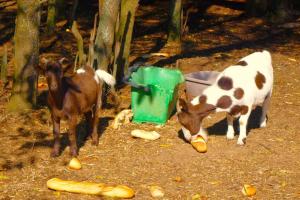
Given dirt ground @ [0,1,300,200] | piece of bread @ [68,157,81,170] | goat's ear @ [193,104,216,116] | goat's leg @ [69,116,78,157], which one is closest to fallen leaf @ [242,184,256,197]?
dirt ground @ [0,1,300,200]

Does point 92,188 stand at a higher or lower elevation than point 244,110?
lower

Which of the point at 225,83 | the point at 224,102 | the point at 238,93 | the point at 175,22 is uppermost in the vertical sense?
the point at 175,22

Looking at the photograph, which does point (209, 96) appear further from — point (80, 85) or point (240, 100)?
point (80, 85)

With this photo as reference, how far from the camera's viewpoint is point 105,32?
10.9 meters

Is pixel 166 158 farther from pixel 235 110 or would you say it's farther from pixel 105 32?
pixel 105 32

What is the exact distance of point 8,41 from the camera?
16.3 m

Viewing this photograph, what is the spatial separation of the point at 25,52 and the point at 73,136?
7.81ft

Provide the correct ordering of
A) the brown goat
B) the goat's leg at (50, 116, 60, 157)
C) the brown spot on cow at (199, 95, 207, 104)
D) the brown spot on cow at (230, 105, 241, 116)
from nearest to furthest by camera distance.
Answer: the brown goat
the goat's leg at (50, 116, 60, 157)
the brown spot on cow at (199, 95, 207, 104)
the brown spot on cow at (230, 105, 241, 116)

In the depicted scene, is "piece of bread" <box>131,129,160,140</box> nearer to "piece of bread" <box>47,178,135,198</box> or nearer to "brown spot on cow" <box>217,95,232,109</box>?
"brown spot on cow" <box>217,95,232,109</box>

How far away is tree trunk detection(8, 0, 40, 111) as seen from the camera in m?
10.2

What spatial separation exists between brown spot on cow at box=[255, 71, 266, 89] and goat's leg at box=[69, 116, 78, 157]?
3.02 m

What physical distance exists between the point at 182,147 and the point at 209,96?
901 millimetres

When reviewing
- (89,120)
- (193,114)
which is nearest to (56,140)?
(89,120)

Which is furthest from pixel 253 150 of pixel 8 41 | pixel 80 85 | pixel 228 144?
pixel 8 41
